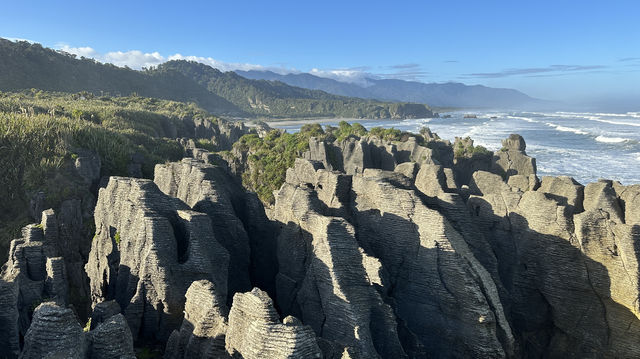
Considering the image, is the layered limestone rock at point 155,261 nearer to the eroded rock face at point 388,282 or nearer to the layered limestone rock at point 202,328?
the layered limestone rock at point 202,328

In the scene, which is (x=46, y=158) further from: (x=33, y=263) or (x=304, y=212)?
(x=304, y=212)

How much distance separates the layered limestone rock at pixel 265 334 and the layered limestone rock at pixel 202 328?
0.63 meters

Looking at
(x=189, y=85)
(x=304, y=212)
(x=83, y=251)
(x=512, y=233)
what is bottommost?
(x=83, y=251)

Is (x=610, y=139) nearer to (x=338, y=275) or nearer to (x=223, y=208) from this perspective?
(x=223, y=208)

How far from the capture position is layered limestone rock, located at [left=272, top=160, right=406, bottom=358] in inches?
347

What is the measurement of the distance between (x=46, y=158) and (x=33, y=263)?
508 inches

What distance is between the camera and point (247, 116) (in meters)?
179

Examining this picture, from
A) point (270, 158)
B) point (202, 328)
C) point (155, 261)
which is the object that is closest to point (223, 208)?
point (155, 261)

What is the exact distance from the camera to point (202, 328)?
8.25m

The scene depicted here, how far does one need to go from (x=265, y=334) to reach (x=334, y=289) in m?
2.86

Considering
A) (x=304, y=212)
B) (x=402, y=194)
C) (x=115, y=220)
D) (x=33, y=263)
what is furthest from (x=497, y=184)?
(x=33, y=263)

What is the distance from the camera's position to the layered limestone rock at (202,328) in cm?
788

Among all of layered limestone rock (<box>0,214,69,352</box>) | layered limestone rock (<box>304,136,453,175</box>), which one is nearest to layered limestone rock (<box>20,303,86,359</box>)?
layered limestone rock (<box>0,214,69,352</box>)

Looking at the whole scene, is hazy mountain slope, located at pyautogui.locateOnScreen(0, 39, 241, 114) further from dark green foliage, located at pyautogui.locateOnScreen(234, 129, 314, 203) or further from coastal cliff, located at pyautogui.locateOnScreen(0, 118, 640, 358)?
coastal cliff, located at pyautogui.locateOnScreen(0, 118, 640, 358)
